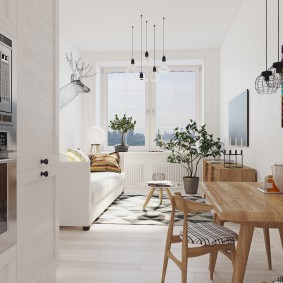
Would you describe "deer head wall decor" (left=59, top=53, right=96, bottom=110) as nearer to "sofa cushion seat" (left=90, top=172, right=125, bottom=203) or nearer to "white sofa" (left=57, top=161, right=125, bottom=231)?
"sofa cushion seat" (left=90, top=172, right=125, bottom=203)

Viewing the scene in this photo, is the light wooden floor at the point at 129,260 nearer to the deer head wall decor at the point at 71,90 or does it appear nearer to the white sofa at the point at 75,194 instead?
the white sofa at the point at 75,194

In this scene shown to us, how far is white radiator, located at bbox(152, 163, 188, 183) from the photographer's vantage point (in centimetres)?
727

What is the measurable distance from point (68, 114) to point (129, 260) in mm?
3992

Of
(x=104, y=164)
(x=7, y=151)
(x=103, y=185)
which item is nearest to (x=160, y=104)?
(x=104, y=164)

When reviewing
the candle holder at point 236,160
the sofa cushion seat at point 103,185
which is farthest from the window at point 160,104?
the candle holder at point 236,160

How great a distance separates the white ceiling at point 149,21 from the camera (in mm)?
4969

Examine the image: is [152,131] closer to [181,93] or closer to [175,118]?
[175,118]

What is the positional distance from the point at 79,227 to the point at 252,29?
3131 mm

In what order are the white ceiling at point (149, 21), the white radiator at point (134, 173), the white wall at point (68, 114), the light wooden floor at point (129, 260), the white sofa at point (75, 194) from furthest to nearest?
the white radiator at point (134, 173), the white wall at point (68, 114), the white ceiling at point (149, 21), the white sofa at point (75, 194), the light wooden floor at point (129, 260)

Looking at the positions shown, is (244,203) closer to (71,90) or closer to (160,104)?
(71,90)

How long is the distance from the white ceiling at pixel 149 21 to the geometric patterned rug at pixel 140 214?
112 inches

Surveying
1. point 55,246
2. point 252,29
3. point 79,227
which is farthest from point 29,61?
point 252,29

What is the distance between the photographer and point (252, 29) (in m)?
4.32

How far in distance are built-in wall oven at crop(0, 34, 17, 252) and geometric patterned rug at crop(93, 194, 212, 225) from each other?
2583 millimetres
